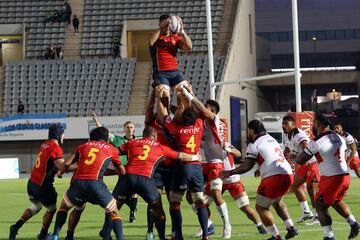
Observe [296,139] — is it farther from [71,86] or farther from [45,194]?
[71,86]

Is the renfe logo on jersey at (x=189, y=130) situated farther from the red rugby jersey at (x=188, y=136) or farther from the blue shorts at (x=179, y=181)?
the blue shorts at (x=179, y=181)

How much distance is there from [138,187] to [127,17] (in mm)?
39966

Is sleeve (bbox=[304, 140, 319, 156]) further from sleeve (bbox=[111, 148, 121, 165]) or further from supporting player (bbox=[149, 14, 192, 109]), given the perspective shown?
supporting player (bbox=[149, 14, 192, 109])

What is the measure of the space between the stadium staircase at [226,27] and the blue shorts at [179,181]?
36215 millimetres

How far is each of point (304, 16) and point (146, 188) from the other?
203 feet

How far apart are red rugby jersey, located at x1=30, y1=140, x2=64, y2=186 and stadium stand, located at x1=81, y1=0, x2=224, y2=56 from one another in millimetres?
36426

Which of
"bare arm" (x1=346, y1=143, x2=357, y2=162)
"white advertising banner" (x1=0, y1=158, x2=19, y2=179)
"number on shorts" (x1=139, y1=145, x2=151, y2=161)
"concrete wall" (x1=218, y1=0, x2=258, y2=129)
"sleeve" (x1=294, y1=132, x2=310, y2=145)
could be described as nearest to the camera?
"number on shorts" (x1=139, y1=145, x2=151, y2=161)

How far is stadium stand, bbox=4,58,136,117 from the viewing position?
49.5m

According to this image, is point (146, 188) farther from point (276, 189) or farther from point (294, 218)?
point (294, 218)

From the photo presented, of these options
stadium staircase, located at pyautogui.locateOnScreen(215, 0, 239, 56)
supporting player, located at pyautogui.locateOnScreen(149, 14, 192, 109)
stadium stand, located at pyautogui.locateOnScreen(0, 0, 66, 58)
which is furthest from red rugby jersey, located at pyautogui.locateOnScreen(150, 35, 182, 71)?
stadium stand, located at pyautogui.locateOnScreen(0, 0, 66, 58)

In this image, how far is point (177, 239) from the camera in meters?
14.0

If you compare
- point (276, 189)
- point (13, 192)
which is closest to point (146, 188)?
point (276, 189)

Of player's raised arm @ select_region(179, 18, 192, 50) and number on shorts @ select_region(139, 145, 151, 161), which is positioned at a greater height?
player's raised arm @ select_region(179, 18, 192, 50)

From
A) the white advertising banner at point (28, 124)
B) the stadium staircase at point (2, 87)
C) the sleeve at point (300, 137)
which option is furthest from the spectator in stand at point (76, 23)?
the sleeve at point (300, 137)
